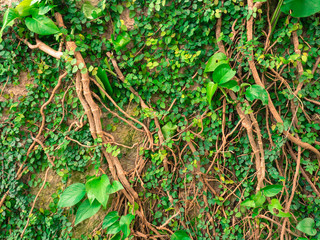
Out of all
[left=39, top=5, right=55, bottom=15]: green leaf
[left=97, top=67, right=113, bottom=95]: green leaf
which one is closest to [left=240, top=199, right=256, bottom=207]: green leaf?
[left=97, top=67, right=113, bottom=95]: green leaf

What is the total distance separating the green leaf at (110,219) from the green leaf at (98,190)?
20cm

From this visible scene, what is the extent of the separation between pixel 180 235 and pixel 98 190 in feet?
2.40

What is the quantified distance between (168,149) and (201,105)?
17.1 inches

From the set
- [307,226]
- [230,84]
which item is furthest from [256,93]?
[307,226]

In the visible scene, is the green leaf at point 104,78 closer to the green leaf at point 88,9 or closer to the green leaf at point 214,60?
the green leaf at point 88,9

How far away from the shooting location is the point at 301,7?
5.58 ft

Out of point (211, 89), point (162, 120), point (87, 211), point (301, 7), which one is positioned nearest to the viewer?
point (301, 7)

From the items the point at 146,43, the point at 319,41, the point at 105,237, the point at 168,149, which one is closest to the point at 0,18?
the point at 146,43

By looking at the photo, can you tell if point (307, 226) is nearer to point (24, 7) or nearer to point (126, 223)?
point (126, 223)

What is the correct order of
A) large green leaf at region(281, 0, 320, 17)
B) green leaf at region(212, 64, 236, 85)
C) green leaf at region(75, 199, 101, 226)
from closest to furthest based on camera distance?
large green leaf at region(281, 0, 320, 17) < green leaf at region(212, 64, 236, 85) < green leaf at region(75, 199, 101, 226)

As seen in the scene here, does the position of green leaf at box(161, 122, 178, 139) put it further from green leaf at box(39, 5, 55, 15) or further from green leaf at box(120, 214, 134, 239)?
green leaf at box(39, 5, 55, 15)

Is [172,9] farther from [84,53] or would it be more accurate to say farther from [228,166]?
[228,166]

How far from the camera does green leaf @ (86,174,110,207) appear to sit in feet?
5.90

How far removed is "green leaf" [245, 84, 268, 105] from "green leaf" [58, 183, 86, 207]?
55.1 inches
